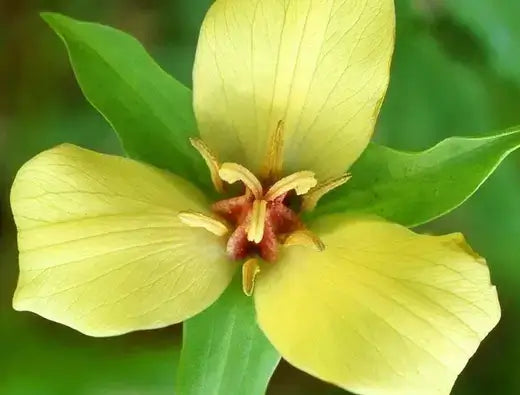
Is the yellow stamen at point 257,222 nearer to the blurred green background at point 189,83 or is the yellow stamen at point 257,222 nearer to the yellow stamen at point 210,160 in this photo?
the yellow stamen at point 210,160

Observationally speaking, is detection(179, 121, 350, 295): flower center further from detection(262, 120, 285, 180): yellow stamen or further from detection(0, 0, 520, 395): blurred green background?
detection(0, 0, 520, 395): blurred green background

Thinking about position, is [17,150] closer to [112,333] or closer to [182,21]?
[182,21]

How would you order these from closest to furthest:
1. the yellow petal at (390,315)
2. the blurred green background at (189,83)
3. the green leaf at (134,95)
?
the yellow petal at (390,315) < the green leaf at (134,95) < the blurred green background at (189,83)

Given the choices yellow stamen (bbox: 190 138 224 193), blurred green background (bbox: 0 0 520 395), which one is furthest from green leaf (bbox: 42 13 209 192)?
blurred green background (bbox: 0 0 520 395)

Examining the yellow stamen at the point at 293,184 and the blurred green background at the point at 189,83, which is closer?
the yellow stamen at the point at 293,184

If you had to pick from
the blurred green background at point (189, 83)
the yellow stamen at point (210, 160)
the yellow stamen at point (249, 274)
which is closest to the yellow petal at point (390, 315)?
the yellow stamen at point (249, 274)

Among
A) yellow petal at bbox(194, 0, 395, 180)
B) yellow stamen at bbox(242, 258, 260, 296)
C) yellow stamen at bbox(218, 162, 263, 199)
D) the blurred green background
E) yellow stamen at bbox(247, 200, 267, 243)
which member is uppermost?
yellow petal at bbox(194, 0, 395, 180)
